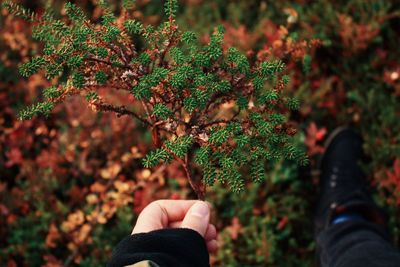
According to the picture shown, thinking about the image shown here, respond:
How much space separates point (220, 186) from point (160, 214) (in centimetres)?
112

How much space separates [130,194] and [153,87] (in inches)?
53.7

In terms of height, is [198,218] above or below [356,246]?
above

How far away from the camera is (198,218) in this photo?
1475 millimetres

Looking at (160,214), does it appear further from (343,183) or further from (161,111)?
(343,183)

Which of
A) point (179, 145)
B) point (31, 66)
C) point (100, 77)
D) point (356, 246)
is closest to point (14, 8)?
point (31, 66)

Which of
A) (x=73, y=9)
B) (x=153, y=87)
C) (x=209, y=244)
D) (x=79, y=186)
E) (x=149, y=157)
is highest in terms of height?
(x=73, y=9)

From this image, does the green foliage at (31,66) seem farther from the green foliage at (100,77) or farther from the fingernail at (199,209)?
the fingernail at (199,209)

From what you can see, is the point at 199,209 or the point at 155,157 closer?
the point at 155,157

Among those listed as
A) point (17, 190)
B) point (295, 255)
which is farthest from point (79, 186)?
point (295, 255)

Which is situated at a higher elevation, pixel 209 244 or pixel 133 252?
pixel 133 252

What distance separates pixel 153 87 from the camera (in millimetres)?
1385

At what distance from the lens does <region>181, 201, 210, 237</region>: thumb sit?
1.46 m

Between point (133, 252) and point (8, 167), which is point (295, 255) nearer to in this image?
point (133, 252)

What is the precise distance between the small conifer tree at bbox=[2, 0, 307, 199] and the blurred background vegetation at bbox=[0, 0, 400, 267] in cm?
100
